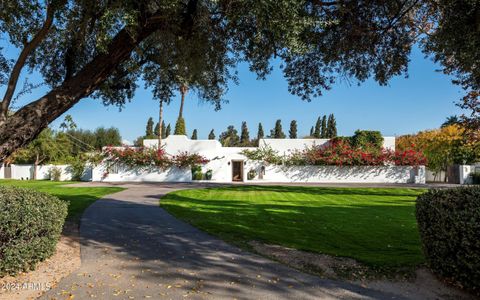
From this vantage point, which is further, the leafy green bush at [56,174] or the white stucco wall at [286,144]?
the white stucco wall at [286,144]

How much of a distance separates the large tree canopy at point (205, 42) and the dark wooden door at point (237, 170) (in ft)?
80.7

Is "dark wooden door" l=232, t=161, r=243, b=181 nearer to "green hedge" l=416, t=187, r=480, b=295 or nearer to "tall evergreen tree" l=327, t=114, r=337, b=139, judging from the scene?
"green hedge" l=416, t=187, r=480, b=295

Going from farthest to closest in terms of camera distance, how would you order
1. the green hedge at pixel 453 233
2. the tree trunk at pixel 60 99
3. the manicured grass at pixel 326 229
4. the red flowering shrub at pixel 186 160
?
the red flowering shrub at pixel 186 160
the manicured grass at pixel 326 229
the tree trunk at pixel 60 99
the green hedge at pixel 453 233

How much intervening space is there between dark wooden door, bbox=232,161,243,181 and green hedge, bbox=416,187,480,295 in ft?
97.9

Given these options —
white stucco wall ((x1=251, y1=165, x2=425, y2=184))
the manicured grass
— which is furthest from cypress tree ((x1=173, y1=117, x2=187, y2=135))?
the manicured grass

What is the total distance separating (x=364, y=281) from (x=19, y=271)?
4.89 meters

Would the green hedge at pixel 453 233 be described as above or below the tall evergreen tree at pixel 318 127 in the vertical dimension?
below

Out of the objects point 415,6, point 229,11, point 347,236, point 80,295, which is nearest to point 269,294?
point 80,295

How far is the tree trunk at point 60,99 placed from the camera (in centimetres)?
619

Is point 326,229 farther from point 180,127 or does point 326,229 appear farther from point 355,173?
point 180,127

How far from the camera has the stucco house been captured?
3416cm

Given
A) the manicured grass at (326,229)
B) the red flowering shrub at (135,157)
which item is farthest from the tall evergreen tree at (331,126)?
the manicured grass at (326,229)

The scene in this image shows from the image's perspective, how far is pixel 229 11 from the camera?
266 inches

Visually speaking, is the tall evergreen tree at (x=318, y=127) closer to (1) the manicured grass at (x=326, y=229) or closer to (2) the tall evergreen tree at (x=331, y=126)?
(2) the tall evergreen tree at (x=331, y=126)
